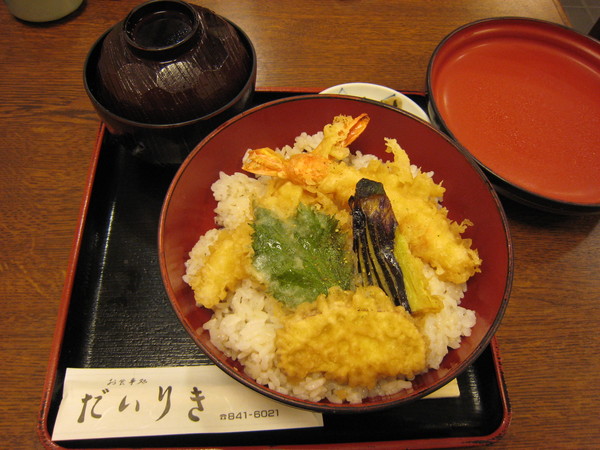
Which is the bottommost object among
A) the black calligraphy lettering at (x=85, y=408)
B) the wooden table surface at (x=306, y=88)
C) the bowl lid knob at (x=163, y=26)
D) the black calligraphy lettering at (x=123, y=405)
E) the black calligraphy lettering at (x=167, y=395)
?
the black calligraphy lettering at (x=85, y=408)

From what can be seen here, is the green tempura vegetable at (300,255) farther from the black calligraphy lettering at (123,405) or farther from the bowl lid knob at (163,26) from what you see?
the bowl lid knob at (163,26)

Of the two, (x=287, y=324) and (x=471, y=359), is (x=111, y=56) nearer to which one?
(x=287, y=324)

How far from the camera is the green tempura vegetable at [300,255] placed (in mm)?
1363

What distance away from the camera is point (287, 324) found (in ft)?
4.07

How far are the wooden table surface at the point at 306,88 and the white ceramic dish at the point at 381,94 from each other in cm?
26

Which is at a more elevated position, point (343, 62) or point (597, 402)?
point (343, 62)

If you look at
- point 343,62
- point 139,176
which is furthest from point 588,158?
point 139,176

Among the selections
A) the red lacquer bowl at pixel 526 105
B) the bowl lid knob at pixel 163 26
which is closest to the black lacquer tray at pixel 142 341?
the bowl lid knob at pixel 163 26

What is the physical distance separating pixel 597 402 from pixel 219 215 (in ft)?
5.32

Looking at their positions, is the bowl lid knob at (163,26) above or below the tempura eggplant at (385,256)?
above

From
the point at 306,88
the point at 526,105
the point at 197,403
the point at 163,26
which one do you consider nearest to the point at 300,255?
the point at 197,403

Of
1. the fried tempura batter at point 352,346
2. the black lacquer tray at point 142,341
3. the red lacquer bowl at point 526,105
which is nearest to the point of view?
the fried tempura batter at point 352,346

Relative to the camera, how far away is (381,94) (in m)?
2.03

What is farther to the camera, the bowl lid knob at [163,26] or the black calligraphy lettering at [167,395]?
the bowl lid knob at [163,26]
